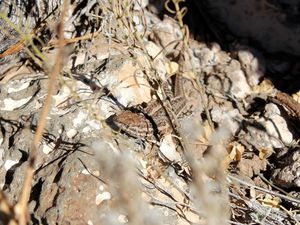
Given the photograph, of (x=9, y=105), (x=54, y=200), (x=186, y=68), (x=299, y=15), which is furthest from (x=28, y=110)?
(x=299, y=15)

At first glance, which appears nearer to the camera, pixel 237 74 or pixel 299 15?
pixel 237 74

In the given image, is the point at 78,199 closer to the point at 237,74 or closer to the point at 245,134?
the point at 245,134

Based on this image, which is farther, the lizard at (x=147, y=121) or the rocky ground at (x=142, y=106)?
the lizard at (x=147, y=121)

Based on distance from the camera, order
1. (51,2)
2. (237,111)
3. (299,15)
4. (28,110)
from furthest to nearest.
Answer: (299,15), (237,111), (51,2), (28,110)

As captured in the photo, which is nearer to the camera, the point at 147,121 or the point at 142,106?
the point at 147,121

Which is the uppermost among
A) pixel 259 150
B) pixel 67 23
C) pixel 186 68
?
pixel 67 23

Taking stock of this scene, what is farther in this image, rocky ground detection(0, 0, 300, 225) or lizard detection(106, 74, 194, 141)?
lizard detection(106, 74, 194, 141)

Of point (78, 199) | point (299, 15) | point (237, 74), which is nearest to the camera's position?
point (78, 199)

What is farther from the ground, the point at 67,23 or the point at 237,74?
the point at 67,23
